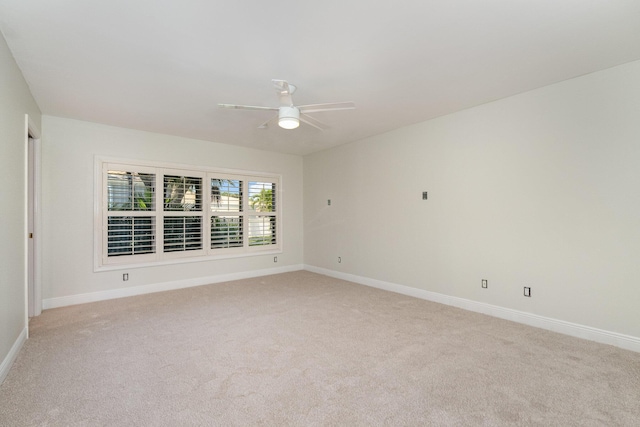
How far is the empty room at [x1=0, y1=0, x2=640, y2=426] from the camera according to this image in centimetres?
211

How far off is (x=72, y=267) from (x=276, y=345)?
11.1 feet

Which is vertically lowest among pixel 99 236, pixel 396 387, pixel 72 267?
pixel 396 387

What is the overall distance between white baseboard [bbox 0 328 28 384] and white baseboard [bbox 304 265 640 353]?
434 cm

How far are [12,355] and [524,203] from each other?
504 cm

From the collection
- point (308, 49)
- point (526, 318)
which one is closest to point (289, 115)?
point (308, 49)

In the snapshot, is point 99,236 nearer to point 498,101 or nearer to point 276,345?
point 276,345

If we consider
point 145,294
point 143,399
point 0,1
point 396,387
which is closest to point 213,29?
point 0,1

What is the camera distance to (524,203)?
11.5ft

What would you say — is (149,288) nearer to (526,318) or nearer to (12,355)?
(12,355)

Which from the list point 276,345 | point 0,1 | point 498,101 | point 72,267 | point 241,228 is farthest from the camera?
point 241,228

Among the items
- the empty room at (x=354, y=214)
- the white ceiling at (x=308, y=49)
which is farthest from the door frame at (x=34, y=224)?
the white ceiling at (x=308, y=49)

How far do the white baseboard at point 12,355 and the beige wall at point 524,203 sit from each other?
14.3 feet

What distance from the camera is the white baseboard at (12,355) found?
232cm

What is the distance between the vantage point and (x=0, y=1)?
200 cm
